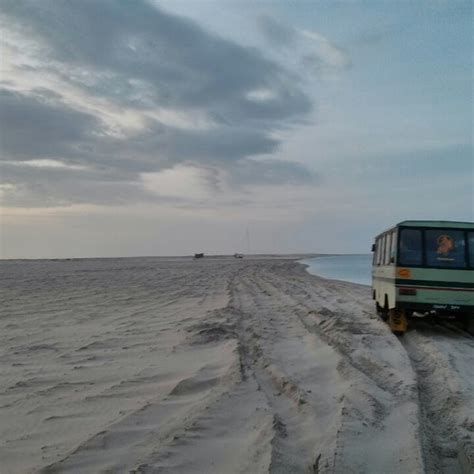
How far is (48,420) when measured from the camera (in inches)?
224

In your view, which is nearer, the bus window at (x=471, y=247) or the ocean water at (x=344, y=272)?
the bus window at (x=471, y=247)

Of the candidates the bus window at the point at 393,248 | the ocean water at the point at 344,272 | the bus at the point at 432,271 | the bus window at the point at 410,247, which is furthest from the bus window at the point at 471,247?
the ocean water at the point at 344,272

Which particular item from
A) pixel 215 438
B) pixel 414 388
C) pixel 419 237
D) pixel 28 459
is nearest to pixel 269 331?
pixel 419 237

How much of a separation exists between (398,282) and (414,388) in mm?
5674

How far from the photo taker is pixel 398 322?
1238cm

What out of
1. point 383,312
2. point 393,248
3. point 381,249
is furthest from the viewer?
point 381,249

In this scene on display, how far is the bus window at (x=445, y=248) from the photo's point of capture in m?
12.7

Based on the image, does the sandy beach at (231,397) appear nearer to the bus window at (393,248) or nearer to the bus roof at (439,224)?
the bus window at (393,248)

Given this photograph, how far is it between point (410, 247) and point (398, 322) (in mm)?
1791

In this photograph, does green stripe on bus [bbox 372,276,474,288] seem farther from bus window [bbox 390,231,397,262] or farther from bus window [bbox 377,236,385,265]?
bus window [bbox 377,236,385,265]

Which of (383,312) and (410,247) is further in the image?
(383,312)

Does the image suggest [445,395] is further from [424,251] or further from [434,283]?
[424,251]

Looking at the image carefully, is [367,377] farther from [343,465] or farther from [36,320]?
[36,320]

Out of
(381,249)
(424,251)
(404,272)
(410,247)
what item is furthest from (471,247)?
(381,249)
